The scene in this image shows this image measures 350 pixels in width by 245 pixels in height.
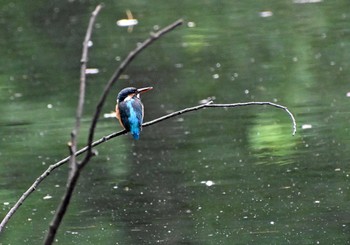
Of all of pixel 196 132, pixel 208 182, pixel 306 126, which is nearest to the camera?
pixel 208 182

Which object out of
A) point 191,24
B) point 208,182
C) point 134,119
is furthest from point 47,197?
point 191,24

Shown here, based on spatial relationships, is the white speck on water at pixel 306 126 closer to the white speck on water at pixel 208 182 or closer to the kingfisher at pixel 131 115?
the white speck on water at pixel 208 182

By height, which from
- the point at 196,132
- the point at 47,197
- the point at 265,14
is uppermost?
the point at 47,197

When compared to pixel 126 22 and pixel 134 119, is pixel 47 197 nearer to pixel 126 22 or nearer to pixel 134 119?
pixel 134 119

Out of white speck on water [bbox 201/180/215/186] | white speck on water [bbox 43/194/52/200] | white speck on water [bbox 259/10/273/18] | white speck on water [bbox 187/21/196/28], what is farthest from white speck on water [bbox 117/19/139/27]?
white speck on water [bbox 201/180/215/186]

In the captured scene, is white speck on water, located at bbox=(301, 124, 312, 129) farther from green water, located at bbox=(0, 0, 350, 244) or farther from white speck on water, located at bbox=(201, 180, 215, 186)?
white speck on water, located at bbox=(201, 180, 215, 186)

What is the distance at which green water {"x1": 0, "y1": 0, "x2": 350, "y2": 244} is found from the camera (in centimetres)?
456

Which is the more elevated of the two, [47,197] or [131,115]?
[131,115]

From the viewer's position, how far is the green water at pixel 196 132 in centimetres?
456

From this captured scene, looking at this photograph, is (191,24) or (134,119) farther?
(191,24)

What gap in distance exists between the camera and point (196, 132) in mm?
6105

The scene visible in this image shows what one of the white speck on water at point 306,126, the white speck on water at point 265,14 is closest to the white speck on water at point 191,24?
the white speck on water at point 265,14

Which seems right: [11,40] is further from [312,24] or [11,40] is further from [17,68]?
[312,24]

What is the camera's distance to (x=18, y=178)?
5480 millimetres
